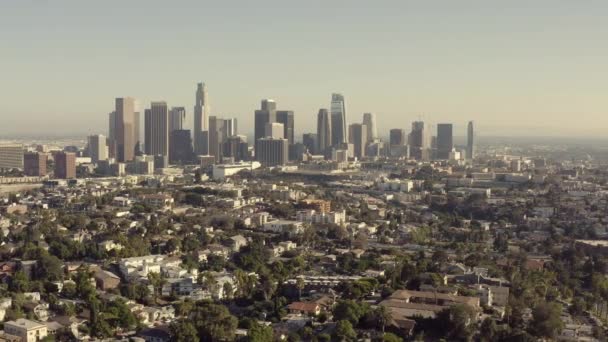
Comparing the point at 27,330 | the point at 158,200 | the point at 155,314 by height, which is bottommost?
the point at 155,314

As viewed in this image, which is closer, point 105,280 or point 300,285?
point 300,285

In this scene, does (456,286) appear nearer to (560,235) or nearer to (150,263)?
(150,263)

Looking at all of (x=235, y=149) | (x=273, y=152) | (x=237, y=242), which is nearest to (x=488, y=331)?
(x=237, y=242)

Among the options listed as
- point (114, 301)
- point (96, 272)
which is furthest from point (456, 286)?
point (96, 272)

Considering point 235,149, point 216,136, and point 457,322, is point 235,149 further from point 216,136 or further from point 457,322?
point 457,322

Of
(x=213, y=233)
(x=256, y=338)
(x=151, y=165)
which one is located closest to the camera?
(x=256, y=338)

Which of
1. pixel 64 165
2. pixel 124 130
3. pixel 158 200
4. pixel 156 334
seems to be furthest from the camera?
pixel 124 130

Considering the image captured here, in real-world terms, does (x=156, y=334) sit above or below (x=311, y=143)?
below
